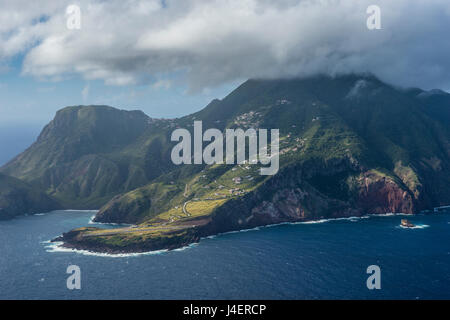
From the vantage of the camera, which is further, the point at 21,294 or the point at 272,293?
the point at 21,294

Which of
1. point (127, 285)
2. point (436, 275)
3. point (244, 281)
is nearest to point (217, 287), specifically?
point (244, 281)
